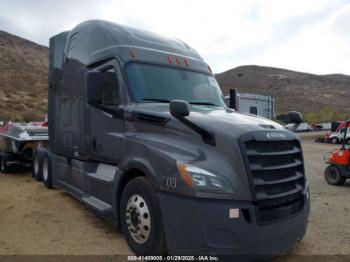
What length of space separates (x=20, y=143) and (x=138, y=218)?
25.6 ft

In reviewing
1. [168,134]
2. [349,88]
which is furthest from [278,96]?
[168,134]

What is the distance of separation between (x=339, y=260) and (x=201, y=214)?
212 cm

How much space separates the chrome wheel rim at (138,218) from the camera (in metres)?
4.54

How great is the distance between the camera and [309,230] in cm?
602

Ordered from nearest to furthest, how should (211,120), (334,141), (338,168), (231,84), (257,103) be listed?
(211,120) < (338,168) < (257,103) < (334,141) < (231,84)

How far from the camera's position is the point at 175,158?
13.8 ft

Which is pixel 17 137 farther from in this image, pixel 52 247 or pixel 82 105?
pixel 52 247

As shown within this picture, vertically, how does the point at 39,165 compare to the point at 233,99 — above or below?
below

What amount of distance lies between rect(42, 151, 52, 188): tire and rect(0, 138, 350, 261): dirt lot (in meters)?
0.20

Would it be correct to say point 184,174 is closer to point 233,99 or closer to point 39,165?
point 233,99

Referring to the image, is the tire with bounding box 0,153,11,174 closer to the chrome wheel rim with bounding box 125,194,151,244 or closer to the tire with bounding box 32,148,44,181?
the tire with bounding box 32,148,44,181

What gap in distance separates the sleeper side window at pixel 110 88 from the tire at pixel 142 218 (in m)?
1.38

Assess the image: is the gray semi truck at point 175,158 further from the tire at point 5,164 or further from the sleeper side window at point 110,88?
the tire at point 5,164

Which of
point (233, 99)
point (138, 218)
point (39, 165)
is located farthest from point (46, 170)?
point (138, 218)
